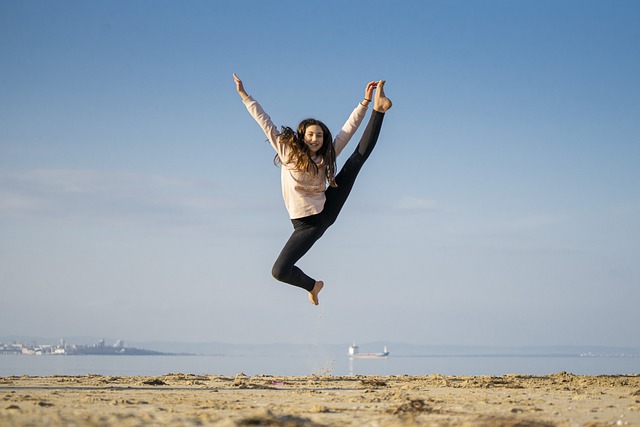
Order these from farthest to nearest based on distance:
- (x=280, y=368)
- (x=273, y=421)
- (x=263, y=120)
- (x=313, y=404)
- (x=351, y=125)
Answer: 1. (x=280, y=368)
2. (x=351, y=125)
3. (x=263, y=120)
4. (x=313, y=404)
5. (x=273, y=421)

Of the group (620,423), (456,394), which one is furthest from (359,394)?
(620,423)

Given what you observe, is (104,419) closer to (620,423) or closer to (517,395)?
(620,423)

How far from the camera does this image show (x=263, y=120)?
7477 mm

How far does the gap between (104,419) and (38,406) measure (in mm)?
1104

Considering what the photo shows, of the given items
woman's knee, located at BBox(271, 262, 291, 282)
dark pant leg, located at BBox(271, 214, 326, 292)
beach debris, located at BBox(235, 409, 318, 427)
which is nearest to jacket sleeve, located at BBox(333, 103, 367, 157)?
dark pant leg, located at BBox(271, 214, 326, 292)

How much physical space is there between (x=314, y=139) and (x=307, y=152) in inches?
6.5

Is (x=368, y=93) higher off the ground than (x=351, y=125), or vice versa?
(x=368, y=93)

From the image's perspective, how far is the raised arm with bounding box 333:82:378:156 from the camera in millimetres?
7631

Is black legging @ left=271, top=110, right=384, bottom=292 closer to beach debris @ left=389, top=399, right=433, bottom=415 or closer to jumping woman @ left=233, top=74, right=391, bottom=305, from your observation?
jumping woman @ left=233, top=74, right=391, bottom=305

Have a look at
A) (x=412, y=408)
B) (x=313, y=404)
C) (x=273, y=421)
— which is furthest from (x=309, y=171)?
(x=273, y=421)

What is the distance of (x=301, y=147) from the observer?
23.9 ft

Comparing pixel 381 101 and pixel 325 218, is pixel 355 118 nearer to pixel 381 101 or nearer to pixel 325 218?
pixel 381 101

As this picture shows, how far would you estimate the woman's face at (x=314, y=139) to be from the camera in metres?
7.33

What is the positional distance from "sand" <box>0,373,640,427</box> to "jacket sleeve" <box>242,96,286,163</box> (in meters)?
2.59
